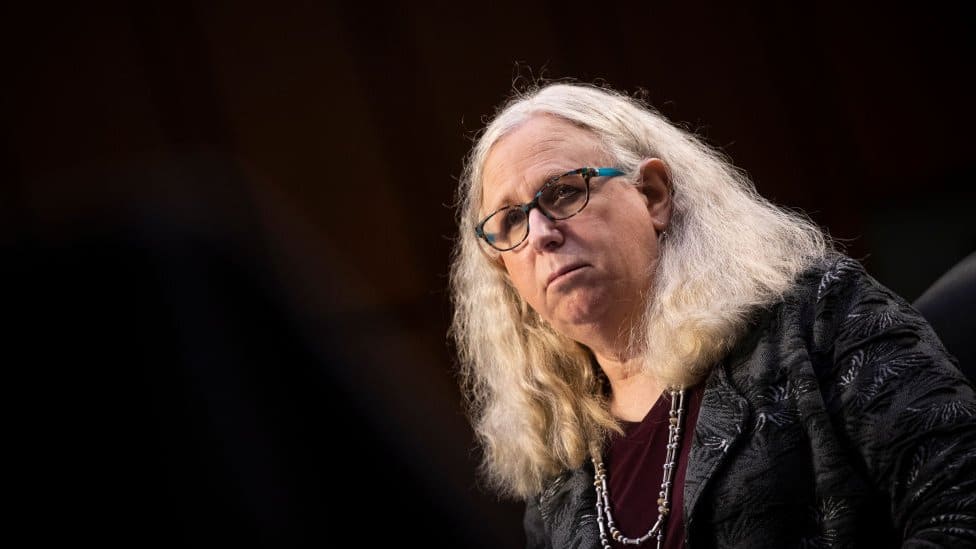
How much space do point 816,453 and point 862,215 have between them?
153 cm

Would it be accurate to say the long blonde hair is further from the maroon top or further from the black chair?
the black chair

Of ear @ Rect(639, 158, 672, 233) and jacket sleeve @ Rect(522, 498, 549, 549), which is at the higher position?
ear @ Rect(639, 158, 672, 233)

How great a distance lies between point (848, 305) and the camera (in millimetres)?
1177

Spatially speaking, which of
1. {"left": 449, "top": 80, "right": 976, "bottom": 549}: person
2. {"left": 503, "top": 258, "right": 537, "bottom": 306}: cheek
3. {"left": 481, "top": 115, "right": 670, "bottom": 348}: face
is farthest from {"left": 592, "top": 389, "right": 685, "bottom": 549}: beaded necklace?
{"left": 503, "top": 258, "right": 537, "bottom": 306}: cheek

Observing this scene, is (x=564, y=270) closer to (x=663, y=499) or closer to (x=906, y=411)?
(x=663, y=499)

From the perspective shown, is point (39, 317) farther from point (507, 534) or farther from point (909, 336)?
point (507, 534)

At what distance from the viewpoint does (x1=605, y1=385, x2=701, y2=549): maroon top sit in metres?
1.24

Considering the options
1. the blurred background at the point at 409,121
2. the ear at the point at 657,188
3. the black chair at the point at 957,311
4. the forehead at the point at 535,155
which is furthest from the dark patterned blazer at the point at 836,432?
the blurred background at the point at 409,121

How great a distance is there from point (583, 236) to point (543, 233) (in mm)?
62

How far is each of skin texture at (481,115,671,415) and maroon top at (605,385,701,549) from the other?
0.07m

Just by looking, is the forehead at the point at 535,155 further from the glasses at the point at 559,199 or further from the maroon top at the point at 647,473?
the maroon top at the point at 647,473

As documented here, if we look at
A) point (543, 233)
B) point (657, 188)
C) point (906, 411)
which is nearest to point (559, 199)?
point (543, 233)

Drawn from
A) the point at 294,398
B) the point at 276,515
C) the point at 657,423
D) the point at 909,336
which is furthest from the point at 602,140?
the point at 276,515

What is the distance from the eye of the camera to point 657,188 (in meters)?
1.46
